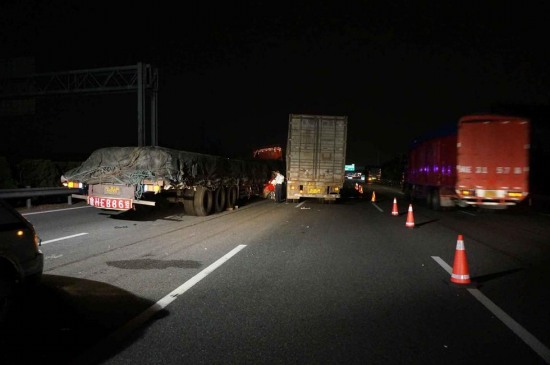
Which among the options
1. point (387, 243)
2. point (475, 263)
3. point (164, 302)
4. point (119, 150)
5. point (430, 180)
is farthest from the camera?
point (430, 180)

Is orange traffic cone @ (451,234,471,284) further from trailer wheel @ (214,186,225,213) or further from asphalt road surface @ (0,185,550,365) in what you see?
trailer wheel @ (214,186,225,213)

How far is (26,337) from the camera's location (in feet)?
13.9

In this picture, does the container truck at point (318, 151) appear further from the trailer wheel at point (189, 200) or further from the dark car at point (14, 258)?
the dark car at point (14, 258)

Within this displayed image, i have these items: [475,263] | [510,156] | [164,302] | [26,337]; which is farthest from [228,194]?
[26,337]

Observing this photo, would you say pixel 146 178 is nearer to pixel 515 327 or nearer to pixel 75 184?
pixel 75 184

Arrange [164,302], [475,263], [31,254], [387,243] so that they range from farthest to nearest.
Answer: [387,243] → [475,263] → [164,302] → [31,254]

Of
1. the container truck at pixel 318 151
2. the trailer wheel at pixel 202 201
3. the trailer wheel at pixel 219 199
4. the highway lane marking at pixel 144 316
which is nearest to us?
the highway lane marking at pixel 144 316

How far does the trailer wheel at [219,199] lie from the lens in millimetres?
17172

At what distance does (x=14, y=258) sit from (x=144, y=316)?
140 cm

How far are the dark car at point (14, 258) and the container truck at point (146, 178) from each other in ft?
26.3

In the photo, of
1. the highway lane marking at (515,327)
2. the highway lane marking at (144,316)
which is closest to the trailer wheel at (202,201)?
the highway lane marking at (144,316)

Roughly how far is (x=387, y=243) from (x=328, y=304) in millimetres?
5105

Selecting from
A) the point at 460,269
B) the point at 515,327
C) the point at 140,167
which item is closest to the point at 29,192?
the point at 140,167

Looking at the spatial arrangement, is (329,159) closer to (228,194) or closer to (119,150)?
(228,194)
